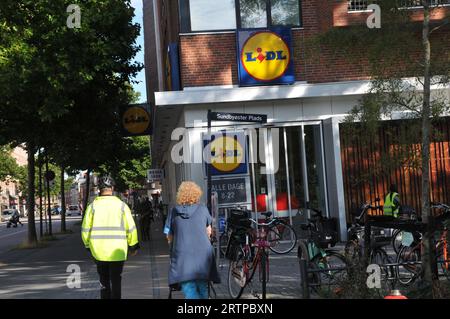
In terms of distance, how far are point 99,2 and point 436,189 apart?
1046 centimetres

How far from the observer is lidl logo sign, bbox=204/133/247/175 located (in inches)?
584

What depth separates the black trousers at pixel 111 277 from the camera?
7.21m

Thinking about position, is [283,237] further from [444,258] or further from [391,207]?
[444,258]

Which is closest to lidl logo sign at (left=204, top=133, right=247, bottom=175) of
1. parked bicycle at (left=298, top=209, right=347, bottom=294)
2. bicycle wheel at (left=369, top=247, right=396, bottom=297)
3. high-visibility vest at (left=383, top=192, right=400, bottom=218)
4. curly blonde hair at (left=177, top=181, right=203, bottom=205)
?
high-visibility vest at (left=383, top=192, right=400, bottom=218)

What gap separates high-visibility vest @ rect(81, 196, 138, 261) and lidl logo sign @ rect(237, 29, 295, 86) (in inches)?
348

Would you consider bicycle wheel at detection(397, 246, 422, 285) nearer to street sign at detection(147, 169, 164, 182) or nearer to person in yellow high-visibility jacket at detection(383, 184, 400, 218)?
person in yellow high-visibility jacket at detection(383, 184, 400, 218)

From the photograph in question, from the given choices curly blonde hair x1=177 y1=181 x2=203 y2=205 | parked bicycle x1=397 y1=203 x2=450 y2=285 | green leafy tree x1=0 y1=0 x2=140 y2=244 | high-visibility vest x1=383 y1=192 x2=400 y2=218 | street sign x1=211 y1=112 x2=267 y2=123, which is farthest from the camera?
green leafy tree x1=0 y1=0 x2=140 y2=244

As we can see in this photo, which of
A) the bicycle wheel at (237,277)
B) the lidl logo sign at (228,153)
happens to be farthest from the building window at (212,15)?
the bicycle wheel at (237,277)

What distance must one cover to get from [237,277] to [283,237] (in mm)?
5888

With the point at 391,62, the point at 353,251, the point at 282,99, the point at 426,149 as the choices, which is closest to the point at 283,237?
the point at 282,99

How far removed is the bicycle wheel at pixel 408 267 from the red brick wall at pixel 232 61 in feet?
25.1

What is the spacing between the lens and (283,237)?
1419cm

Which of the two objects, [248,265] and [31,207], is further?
[31,207]

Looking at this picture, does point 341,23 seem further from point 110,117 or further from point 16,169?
point 16,169
